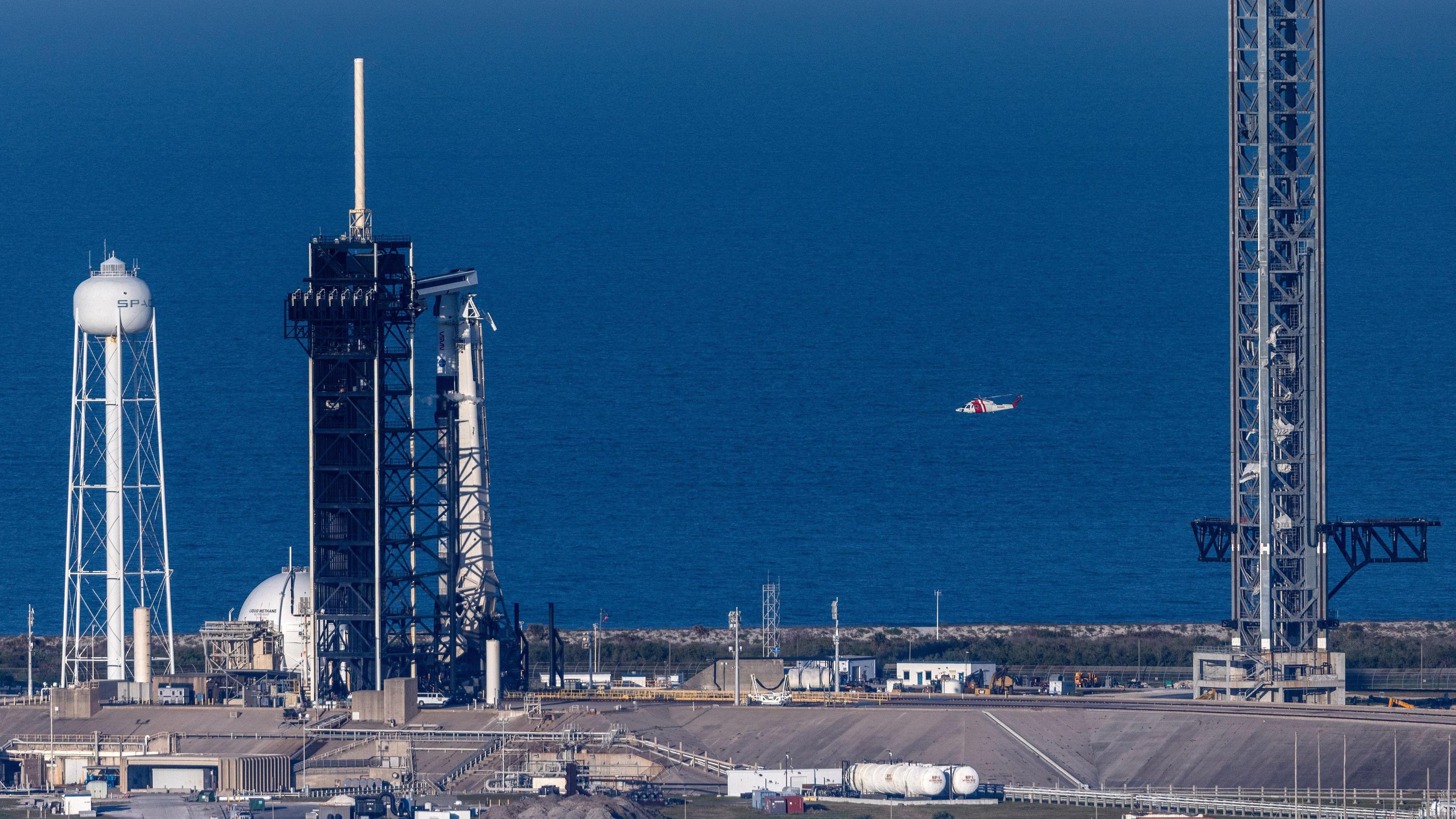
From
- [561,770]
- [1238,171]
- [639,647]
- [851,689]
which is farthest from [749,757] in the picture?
[639,647]

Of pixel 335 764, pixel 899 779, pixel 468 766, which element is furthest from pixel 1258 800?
pixel 335 764

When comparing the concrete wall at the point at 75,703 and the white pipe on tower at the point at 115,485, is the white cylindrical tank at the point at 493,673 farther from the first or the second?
the white pipe on tower at the point at 115,485

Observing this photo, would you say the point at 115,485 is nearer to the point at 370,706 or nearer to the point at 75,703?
the point at 75,703

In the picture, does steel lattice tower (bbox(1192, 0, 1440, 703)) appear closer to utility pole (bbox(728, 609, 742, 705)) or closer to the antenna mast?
utility pole (bbox(728, 609, 742, 705))

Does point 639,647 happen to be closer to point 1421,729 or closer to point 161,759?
point 161,759

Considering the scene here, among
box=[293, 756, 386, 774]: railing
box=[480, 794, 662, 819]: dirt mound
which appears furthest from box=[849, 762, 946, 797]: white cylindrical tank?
box=[293, 756, 386, 774]: railing

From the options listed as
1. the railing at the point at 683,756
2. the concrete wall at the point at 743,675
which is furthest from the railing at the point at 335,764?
the concrete wall at the point at 743,675
